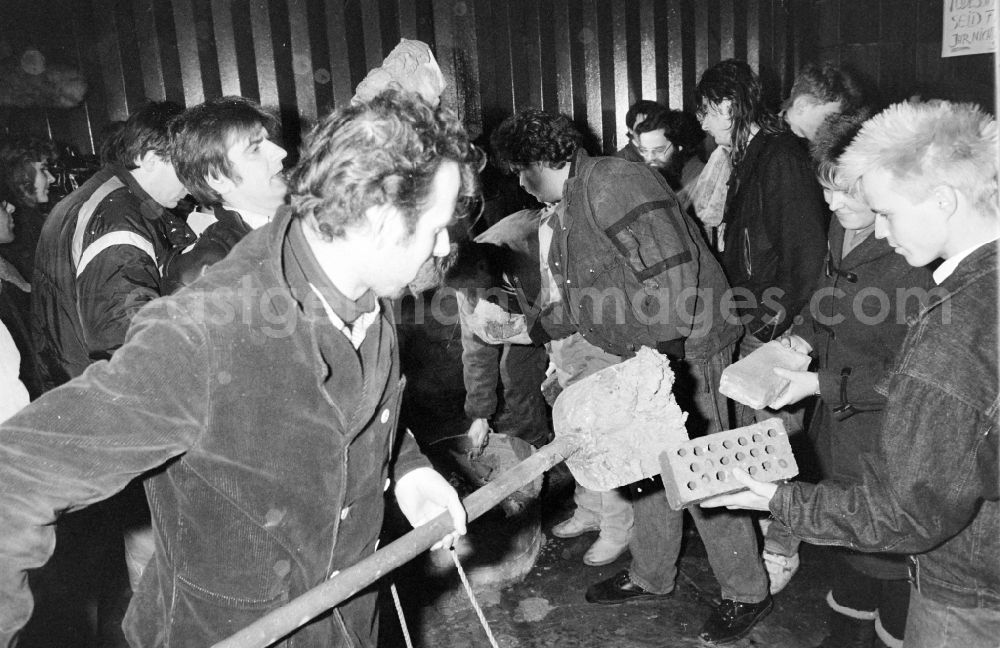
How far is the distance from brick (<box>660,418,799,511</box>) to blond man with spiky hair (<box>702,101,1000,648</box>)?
156mm

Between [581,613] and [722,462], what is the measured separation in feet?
6.30

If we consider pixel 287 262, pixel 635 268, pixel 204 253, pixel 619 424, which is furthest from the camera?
pixel 635 268

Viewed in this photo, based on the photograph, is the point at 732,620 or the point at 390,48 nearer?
the point at 732,620

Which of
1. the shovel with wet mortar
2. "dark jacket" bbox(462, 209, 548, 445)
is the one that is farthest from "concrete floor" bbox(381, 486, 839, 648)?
the shovel with wet mortar

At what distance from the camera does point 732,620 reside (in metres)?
3.54

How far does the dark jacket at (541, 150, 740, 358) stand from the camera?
10.6 feet

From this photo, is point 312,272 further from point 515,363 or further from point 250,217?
point 515,363

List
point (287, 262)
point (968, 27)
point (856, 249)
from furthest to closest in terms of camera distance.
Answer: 1. point (968, 27)
2. point (856, 249)
3. point (287, 262)

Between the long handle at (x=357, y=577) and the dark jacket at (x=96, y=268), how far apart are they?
5.00ft

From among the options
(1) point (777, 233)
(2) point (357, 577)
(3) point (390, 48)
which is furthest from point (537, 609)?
(3) point (390, 48)

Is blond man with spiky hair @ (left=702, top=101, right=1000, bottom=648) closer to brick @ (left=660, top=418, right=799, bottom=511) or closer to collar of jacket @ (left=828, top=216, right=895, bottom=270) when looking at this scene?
brick @ (left=660, top=418, right=799, bottom=511)

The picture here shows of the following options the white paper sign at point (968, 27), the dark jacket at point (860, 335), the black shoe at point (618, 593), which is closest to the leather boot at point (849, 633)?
the dark jacket at point (860, 335)

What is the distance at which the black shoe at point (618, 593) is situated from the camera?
12.6 feet

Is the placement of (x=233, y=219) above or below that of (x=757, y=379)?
above
